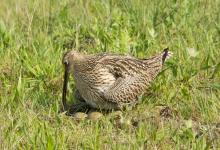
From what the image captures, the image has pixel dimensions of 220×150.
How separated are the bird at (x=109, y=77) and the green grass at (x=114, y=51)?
15 cm

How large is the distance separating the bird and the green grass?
145 millimetres

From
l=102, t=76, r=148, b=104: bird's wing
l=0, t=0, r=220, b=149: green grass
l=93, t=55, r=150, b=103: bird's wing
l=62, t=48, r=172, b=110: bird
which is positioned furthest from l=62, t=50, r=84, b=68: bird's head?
l=102, t=76, r=148, b=104: bird's wing

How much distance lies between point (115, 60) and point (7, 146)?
185cm

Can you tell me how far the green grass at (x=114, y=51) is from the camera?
261 inches

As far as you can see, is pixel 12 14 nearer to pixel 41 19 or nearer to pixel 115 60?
pixel 41 19

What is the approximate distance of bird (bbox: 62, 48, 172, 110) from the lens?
7574 mm

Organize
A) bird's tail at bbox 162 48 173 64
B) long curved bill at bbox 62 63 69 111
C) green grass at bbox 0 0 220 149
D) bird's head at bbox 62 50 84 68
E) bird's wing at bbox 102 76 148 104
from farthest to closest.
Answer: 1. bird's tail at bbox 162 48 173 64
2. bird's head at bbox 62 50 84 68
3. long curved bill at bbox 62 63 69 111
4. bird's wing at bbox 102 76 148 104
5. green grass at bbox 0 0 220 149

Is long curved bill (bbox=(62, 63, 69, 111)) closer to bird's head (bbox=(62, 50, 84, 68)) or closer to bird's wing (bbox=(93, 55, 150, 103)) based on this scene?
bird's head (bbox=(62, 50, 84, 68))

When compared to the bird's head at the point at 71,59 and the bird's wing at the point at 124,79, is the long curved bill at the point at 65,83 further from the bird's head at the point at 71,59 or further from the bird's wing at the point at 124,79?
the bird's wing at the point at 124,79

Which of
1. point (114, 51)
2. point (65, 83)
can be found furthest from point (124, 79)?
point (114, 51)

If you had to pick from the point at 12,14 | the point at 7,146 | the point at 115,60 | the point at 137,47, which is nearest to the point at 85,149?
the point at 7,146

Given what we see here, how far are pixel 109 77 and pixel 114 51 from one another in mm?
1029

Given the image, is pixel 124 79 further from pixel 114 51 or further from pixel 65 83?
pixel 114 51

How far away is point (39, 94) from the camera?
7.91m
